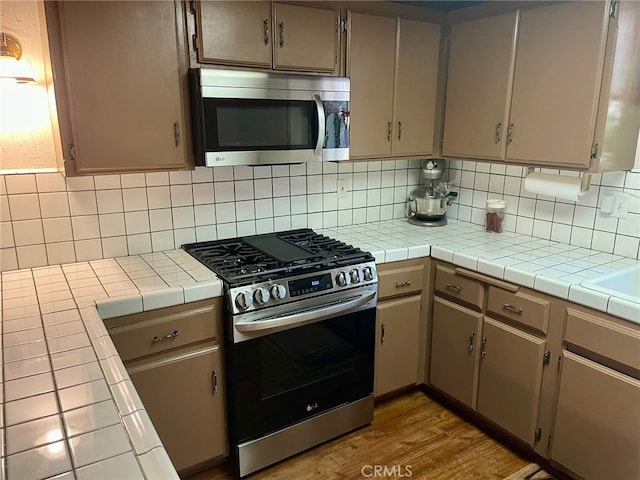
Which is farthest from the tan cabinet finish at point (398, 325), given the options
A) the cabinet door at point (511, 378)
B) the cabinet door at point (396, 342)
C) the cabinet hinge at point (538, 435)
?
the cabinet hinge at point (538, 435)

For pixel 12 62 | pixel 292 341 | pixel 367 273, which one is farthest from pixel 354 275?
pixel 12 62

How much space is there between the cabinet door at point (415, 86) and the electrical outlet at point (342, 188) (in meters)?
0.38

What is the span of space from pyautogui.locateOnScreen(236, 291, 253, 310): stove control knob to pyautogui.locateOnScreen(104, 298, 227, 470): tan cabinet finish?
0.10 m

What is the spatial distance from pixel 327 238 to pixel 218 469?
125 centimetres

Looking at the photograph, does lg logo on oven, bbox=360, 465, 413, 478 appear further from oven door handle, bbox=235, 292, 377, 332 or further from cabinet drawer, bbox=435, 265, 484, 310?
cabinet drawer, bbox=435, 265, 484, 310

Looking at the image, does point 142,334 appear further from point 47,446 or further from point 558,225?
point 558,225

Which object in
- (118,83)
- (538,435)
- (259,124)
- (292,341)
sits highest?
(118,83)

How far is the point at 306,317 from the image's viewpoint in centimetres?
206

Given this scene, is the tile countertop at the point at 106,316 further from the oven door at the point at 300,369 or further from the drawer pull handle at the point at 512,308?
the oven door at the point at 300,369

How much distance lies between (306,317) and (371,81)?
49.3 inches

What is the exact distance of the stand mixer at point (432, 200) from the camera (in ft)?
9.52

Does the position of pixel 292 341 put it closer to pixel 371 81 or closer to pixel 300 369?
pixel 300 369

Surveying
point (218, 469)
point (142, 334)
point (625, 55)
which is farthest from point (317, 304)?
point (625, 55)

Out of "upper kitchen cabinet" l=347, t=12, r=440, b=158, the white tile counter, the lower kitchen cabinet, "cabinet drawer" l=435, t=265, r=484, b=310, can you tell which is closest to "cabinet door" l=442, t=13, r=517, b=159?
"upper kitchen cabinet" l=347, t=12, r=440, b=158
